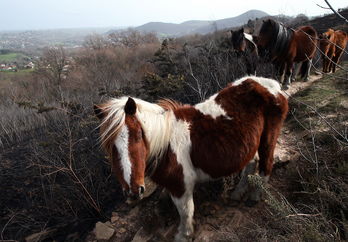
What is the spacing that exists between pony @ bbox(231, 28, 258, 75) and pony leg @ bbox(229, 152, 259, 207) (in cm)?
382

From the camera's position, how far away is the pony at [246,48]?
18.7ft

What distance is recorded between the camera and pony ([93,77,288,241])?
1741 mm

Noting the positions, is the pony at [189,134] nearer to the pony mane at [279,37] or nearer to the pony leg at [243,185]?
the pony leg at [243,185]

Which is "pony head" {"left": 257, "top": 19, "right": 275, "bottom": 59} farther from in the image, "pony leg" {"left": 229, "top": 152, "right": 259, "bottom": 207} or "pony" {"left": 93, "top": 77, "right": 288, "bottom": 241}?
"pony leg" {"left": 229, "top": 152, "right": 259, "bottom": 207}

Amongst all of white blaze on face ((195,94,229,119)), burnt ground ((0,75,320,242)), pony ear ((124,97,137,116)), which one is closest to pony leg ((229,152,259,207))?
burnt ground ((0,75,320,242))

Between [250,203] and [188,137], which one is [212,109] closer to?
[188,137]

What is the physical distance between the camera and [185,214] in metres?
2.27

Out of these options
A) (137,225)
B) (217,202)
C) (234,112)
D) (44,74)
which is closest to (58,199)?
(137,225)

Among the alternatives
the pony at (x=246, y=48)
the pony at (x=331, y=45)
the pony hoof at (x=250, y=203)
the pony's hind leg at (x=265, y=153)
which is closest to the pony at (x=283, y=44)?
the pony at (x=246, y=48)

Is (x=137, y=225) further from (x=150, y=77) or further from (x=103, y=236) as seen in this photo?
(x=150, y=77)

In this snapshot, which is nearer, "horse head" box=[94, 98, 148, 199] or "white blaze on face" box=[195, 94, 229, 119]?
"horse head" box=[94, 98, 148, 199]

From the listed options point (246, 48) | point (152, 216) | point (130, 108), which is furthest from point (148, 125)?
point (246, 48)

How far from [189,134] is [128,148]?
780mm

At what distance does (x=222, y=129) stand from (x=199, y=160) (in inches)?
18.4
